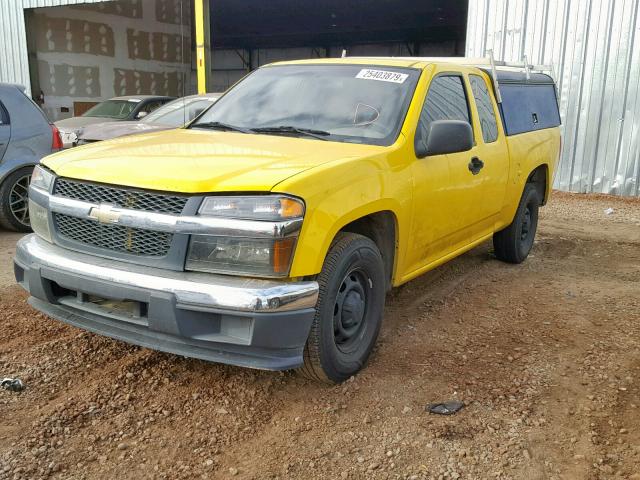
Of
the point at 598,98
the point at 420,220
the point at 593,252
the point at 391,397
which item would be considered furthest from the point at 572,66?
the point at 391,397

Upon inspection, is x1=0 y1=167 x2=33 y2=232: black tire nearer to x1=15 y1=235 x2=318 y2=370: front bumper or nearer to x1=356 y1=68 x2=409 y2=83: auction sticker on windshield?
x1=15 y1=235 x2=318 y2=370: front bumper

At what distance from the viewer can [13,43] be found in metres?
16.4

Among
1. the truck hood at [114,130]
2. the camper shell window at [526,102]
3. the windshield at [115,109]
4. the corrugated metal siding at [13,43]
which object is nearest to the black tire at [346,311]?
the camper shell window at [526,102]

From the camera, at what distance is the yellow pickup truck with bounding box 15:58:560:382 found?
2.80 m

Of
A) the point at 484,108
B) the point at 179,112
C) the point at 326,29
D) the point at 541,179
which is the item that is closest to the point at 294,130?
the point at 484,108

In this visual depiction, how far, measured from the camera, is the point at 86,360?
3.59 m

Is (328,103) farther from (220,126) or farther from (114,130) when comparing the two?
(114,130)

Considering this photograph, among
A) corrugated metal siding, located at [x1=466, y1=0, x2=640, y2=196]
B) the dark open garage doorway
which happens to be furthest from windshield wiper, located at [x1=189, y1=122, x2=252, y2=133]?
the dark open garage doorway

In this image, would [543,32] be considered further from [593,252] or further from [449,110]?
[449,110]

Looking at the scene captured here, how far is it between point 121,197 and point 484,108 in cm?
317

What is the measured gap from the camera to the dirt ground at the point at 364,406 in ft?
8.84

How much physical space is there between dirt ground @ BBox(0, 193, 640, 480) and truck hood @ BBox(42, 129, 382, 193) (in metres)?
1.13

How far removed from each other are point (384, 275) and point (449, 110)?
148cm

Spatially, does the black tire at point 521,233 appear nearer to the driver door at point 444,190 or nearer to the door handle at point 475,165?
the driver door at point 444,190
